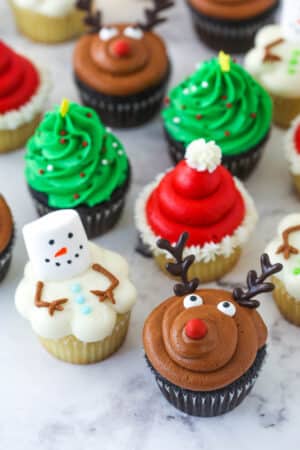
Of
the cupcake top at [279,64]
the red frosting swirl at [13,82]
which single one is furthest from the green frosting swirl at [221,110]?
the red frosting swirl at [13,82]

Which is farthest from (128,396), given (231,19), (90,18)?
(231,19)

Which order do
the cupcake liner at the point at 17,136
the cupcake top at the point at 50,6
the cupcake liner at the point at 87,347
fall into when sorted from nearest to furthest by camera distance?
the cupcake liner at the point at 87,347, the cupcake liner at the point at 17,136, the cupcake top at the point at 50,6

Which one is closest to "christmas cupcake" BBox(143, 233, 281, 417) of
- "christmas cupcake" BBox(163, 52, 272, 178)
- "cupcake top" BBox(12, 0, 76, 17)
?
"christmas cupcake" BBox(163, 52, 272, 178)

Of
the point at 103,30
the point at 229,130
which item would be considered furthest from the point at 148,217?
the point at 103,30

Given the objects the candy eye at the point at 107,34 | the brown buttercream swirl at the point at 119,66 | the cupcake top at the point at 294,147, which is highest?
the candy eye at the point at 107,34

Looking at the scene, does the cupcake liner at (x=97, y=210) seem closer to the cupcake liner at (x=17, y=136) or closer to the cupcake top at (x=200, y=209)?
the cupcake top at (x=200, y=209)

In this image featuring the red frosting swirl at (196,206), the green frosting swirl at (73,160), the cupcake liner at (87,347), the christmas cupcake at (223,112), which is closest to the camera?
the cupcake liner at (87,347)
